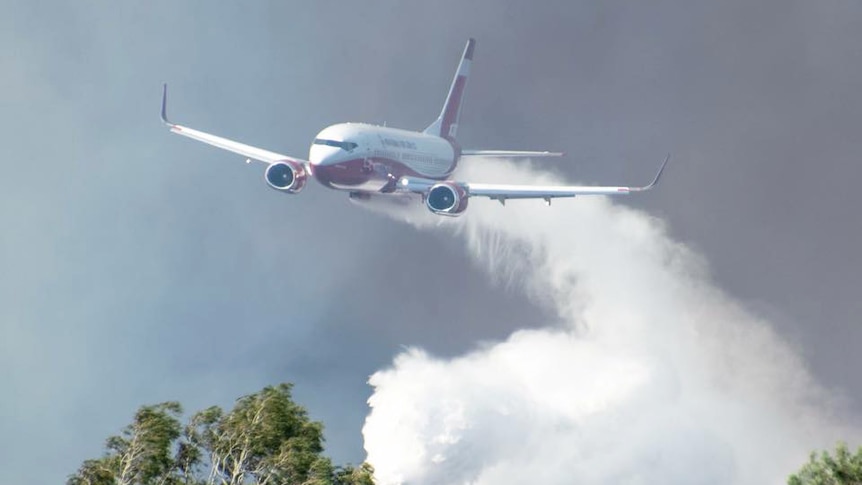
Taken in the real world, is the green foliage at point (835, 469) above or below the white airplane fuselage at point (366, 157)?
below

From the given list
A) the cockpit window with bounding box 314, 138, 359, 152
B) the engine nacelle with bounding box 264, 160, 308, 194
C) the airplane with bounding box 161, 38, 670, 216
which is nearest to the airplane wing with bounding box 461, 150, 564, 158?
the airplane with bounding box 161, 38, 670, 216

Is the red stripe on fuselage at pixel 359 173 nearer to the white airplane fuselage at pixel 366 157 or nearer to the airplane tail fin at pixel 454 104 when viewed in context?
the white airplane fuselage at pixel 366 157

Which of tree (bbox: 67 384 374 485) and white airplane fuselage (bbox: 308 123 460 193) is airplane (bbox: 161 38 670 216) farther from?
tree (bbox: 67 384 374 485)

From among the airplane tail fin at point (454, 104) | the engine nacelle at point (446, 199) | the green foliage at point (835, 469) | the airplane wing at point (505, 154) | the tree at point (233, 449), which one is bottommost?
the green foliage at point (835, 469)

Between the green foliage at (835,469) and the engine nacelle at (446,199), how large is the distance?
55299 millimetres

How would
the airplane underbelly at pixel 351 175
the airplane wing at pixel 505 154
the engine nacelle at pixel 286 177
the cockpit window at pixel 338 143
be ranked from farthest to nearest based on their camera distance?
the airplane wing at pixel 505 154 < the engine nacelle at pixel 286 177 < the cockpit window at pixel 338 143 < the airplane underbelly at pixel 351 175

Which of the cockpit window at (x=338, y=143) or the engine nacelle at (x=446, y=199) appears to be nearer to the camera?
the cockpit window at (x=338, y=143)

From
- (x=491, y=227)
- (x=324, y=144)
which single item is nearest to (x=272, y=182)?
(x=324, y=144)

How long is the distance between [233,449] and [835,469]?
33.3 metres

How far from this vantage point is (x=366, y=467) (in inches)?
3563

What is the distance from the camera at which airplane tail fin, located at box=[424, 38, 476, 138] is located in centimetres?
14525

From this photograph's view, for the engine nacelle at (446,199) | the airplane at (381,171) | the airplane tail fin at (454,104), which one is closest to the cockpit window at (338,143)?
the airplane at (381,171)

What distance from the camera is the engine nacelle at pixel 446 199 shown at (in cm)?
12250

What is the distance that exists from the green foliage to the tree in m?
25.3
